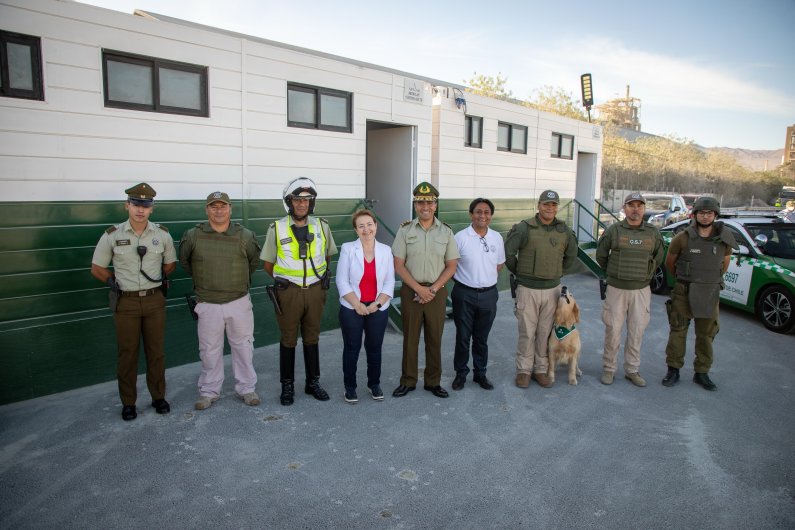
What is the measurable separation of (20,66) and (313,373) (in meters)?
3.44

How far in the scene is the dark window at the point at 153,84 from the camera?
465 centimetres

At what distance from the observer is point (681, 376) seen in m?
5.24

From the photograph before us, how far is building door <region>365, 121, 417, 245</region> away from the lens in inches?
288

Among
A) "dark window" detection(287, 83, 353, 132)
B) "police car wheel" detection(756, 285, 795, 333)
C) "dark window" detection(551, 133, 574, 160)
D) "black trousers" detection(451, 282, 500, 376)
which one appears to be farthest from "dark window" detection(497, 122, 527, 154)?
"black trousers" detection(451, 282, 500, 376)

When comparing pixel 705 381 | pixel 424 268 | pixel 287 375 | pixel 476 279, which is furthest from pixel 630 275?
pixel 287 375

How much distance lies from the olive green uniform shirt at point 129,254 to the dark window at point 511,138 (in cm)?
626

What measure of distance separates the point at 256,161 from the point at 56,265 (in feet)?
7.07

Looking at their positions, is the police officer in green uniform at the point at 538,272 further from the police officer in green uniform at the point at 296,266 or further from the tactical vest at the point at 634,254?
the police officer in green uniform at the point at 296,266

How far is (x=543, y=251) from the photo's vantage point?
466 centimetres

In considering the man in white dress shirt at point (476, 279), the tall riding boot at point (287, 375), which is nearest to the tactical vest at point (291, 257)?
the tall riding boot at point (287, 375)

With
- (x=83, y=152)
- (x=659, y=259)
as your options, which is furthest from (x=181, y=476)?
(x=659, y=259)

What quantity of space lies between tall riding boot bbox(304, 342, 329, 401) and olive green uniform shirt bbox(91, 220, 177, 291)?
1.35m

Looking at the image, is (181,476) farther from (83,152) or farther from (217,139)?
(217,139)

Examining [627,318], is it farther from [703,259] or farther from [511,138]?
[511,138]
